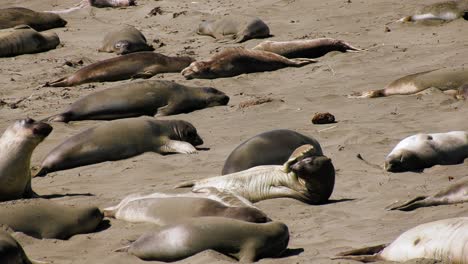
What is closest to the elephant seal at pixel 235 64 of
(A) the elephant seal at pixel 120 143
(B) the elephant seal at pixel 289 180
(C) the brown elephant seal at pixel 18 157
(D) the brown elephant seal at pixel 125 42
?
(D) the brown elephant seal at pixel 125 42

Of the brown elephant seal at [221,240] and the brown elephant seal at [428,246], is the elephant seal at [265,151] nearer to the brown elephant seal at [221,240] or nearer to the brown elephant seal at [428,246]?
the brown elephant seal at [221,240]

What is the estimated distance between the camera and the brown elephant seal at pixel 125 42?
1262 cm

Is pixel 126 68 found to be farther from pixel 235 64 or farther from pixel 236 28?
pixel 236 28

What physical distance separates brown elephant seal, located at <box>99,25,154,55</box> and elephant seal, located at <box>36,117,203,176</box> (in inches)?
152

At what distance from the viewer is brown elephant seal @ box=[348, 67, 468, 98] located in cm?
955

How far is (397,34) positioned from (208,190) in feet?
20.3

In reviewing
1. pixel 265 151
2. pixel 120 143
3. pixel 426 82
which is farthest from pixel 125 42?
pixel 265 151

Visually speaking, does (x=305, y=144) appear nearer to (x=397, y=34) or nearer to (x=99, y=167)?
(x=99, y=167)

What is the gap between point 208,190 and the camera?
6.45 m

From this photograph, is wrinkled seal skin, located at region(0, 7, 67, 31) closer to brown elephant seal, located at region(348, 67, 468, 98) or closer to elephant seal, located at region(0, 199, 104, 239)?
brown elephant seal, located at region(348, 67, 468, 98)

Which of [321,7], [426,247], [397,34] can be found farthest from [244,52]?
[426,247]

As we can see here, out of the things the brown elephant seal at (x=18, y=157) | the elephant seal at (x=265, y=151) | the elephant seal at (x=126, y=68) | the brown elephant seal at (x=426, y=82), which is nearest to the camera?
the brown elephant seal at (x=18, y=157)

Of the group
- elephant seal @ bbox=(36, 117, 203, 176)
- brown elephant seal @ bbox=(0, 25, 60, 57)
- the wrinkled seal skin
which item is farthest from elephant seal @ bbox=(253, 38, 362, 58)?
the wrinkled seal skin

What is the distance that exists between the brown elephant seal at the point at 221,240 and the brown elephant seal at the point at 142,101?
4.35 metres
